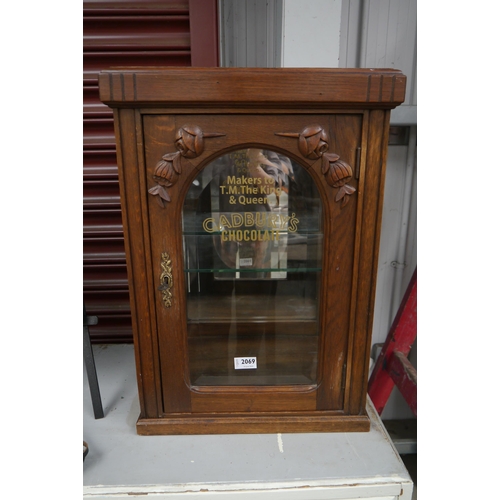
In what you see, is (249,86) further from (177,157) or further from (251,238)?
(251,238)

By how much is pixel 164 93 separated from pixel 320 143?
1.02 feet

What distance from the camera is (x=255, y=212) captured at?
2.52 ft

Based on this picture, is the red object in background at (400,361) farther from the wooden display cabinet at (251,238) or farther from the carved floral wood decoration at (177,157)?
the carved floral wood decoration at (177,157)

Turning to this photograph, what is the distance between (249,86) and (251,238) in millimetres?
308

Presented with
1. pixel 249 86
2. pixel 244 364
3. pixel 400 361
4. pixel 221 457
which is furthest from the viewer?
pixel 400 361

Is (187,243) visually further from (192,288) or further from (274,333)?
(274,333)

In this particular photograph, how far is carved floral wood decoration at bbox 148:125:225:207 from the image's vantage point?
682mm

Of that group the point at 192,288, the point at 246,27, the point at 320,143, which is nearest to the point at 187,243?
the point at 192,288

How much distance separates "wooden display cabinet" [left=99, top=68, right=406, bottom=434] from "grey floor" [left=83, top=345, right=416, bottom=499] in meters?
0.03

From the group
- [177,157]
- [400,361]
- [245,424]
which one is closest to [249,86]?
[177,157]

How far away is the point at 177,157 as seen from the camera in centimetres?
69

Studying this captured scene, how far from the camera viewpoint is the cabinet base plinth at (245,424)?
814 mm

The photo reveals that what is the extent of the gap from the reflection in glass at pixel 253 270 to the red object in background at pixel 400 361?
0.52 meters

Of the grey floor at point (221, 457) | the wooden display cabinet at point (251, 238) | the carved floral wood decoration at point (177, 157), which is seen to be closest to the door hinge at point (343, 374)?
the wooden display cabinet at point (251, 238)
